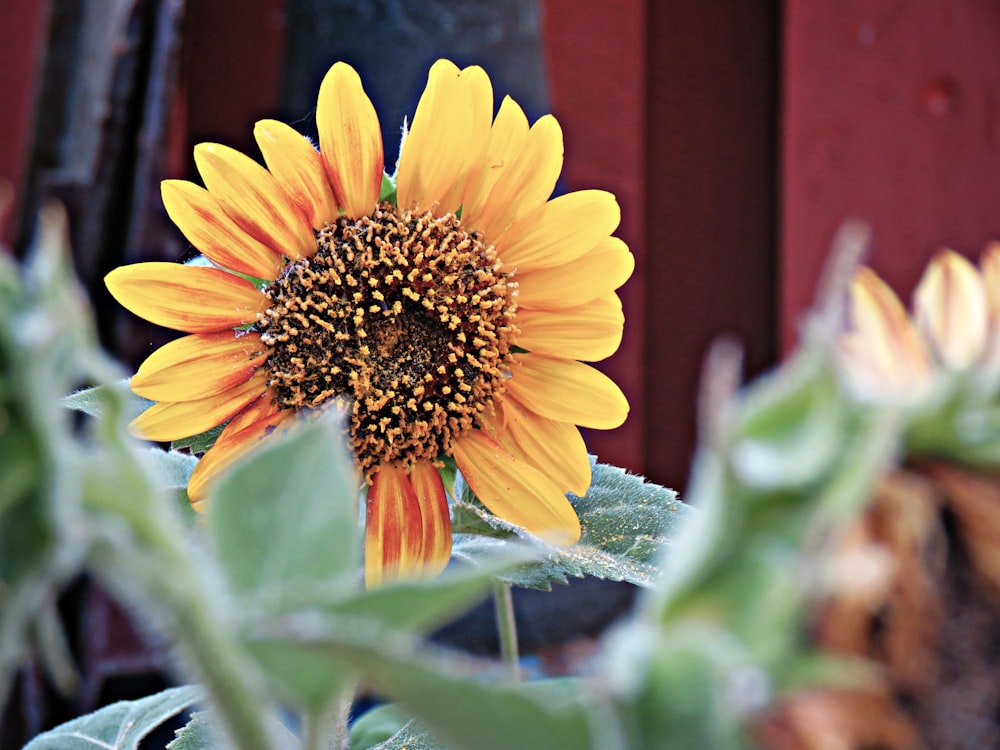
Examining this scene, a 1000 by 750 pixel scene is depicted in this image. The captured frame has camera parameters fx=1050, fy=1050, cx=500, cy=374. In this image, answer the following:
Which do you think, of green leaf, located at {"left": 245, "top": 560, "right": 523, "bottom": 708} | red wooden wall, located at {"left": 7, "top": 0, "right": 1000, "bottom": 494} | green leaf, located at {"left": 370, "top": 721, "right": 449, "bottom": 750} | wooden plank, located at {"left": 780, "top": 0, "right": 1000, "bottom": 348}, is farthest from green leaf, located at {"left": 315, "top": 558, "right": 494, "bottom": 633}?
wooden plank, located at {"left": 780, "top": 0, "right": 1000, "bottom": 348}

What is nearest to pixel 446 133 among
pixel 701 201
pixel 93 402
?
pixel 93 402

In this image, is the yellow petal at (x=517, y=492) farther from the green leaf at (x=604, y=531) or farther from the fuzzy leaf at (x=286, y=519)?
the fuzzy leaf at (x=286, y=519)

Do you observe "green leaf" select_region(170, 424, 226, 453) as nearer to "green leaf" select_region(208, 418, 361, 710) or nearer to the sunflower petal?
the sunflower petal

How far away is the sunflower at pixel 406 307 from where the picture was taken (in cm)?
28

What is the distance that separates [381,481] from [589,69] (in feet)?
3.59

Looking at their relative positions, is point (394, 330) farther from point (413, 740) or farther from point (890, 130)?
point (890, 130)

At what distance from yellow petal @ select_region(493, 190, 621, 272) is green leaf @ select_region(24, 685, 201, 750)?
154mm

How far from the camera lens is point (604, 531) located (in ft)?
0.96

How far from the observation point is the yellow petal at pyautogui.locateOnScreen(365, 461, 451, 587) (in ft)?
0.91

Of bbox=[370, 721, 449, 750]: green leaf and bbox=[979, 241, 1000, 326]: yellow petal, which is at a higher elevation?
bbox=[979, 241, 1000, 326]: yellow petal

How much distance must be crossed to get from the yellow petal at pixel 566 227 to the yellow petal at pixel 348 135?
5 centimetres

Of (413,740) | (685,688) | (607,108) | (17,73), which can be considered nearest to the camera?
(685,688)

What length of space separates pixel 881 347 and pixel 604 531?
19 cm

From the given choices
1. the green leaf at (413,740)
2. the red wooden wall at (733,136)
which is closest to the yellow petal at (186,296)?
the green leaf at (413,740)
